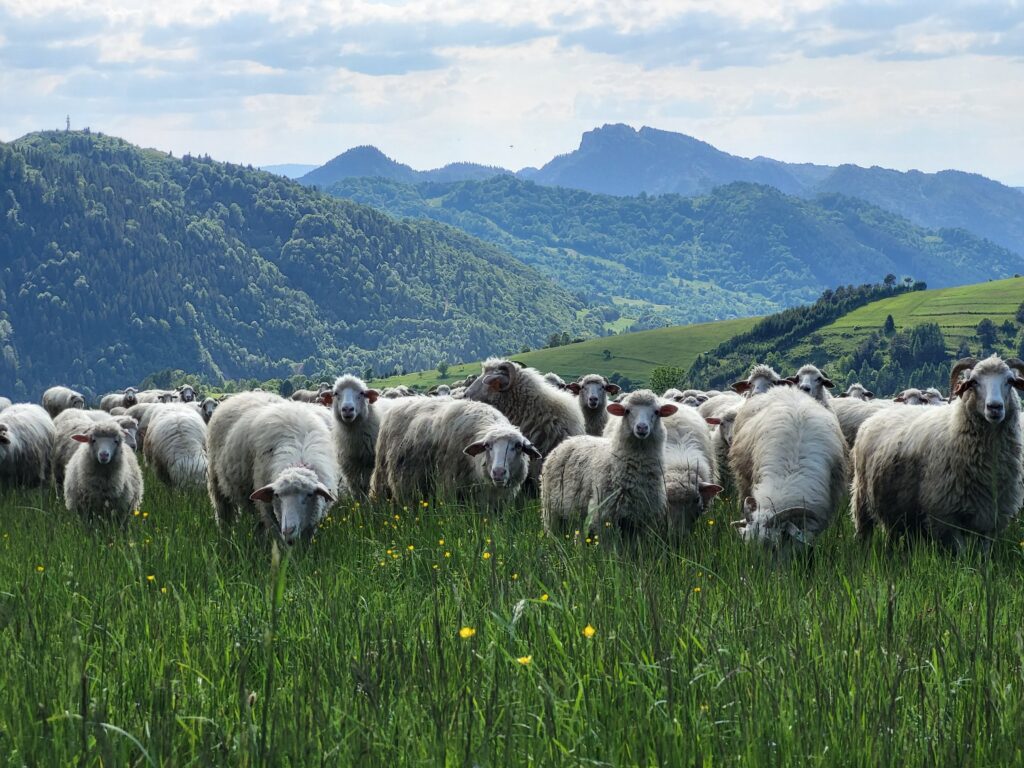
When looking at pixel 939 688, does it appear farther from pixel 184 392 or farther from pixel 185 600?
pixel 184 392

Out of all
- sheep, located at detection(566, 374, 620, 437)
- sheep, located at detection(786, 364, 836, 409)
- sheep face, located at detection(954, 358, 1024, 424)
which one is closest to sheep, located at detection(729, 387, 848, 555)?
sheep face, located at detection(954, 358, 1024, 424)

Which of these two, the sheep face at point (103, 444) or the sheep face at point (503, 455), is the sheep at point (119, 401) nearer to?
the sheep face at point (103, 444)

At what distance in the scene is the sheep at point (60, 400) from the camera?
2538cm

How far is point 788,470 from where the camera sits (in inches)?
335

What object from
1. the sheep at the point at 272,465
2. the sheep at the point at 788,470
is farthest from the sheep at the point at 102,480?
the sheep at the point at 788,470

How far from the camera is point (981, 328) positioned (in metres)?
143

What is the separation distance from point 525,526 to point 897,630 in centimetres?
420

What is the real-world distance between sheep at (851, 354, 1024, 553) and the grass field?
2327 millimetres

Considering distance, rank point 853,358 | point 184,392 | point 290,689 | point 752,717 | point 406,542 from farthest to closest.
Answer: point 853,358
point 184,392
point 406,542
point 290,689
point 752,717

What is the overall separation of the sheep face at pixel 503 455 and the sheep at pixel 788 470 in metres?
2.01

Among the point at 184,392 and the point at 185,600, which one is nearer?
the point at 185,600

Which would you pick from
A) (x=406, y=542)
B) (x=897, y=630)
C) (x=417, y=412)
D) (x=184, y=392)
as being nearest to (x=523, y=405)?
(x=417, y=412)

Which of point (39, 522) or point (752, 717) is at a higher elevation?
point (752, 717)

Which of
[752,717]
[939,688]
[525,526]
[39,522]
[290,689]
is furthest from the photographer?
[39,522]
